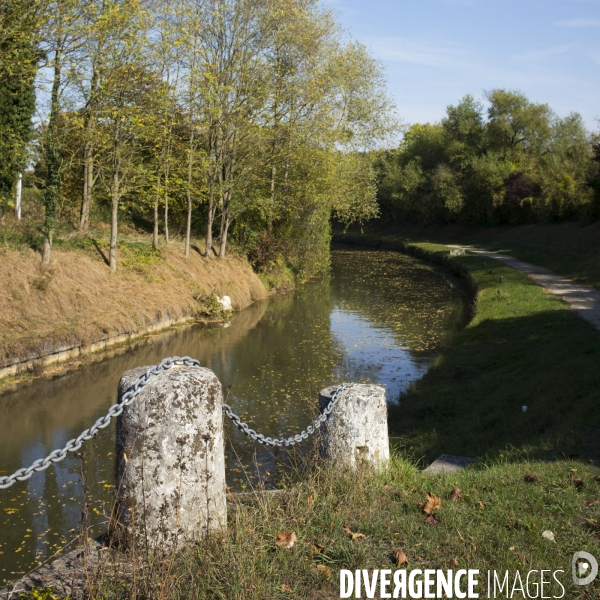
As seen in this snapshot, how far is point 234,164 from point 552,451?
78.7 ft

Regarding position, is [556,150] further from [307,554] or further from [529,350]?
[307,554]

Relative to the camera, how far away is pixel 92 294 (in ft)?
64.2

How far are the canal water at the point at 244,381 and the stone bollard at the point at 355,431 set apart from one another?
1.00ft

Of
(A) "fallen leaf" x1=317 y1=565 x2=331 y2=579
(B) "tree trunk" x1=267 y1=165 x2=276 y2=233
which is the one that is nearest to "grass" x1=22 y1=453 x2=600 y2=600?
(A) "fallen leaf" x1=317 y1=565 x2=331 y2=579

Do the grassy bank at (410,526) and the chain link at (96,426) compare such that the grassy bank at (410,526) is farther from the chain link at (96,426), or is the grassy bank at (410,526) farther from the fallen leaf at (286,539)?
the chain link at (96,426)

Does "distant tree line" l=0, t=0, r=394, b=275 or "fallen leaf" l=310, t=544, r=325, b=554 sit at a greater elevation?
"distant tree line" l=0, t=0, r=394, b=275

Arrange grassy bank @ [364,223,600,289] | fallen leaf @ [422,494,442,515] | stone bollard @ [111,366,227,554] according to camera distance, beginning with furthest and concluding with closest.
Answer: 1. grassy bank @ [364,223,600,289]
2. fallen leaf @ [422,494,442,515]
3. stone bollard @ [111,366,227,554]

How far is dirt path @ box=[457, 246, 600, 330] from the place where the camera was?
19.3 m

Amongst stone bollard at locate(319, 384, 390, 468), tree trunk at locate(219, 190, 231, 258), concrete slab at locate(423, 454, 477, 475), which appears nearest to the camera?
stone bollard at locate(319, 384, 390, 468)

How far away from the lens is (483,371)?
14836mm

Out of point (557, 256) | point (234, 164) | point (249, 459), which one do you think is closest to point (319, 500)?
point (249, 459)

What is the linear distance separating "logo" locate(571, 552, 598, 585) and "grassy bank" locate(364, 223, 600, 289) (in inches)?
920

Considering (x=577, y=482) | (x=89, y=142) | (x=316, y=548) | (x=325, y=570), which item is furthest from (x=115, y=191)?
(x=325, y=570)

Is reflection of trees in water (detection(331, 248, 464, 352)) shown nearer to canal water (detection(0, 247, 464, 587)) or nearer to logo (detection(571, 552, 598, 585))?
canal water (detection(0, 247, 464, 587))
